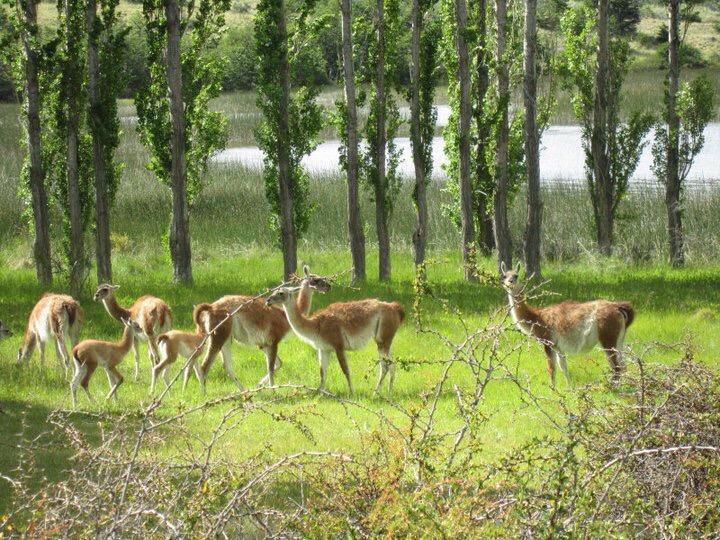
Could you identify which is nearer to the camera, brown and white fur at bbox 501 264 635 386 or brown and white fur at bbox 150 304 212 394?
brown and white fur at bbox 501 264 635 386

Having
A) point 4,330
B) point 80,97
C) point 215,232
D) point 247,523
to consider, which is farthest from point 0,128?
point 247,523

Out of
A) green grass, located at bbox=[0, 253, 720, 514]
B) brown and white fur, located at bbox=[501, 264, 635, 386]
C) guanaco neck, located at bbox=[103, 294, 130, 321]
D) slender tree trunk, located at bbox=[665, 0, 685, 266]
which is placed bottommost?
green grass, located at bbox=[0, 253, 720, 514]

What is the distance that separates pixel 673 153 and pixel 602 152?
1829 millimetres

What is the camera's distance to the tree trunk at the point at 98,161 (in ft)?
89.0

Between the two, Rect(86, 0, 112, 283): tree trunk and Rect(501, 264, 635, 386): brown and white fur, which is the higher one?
Rect(86, 0, 112, 283): tree trunk

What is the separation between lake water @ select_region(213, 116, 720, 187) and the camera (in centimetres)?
4569

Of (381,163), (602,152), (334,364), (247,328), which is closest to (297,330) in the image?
(247,328)

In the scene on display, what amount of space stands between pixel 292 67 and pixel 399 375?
1207 centimetres

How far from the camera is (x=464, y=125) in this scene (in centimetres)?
2708

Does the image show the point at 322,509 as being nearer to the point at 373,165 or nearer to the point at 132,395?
the point at 132,395

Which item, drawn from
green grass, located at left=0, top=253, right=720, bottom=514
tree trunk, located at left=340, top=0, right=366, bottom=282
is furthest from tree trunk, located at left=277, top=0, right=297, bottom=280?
tree trunk, located at left=340, top=0, right=366, bottom=282

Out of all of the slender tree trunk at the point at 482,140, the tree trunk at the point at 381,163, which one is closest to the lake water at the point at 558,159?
the slender tree trunk at the point at 482,140

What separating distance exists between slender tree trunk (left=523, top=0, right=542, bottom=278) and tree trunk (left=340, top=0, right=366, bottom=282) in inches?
152

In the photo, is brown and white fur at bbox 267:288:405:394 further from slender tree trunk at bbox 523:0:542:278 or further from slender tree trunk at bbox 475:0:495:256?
slender tree trunk at bbox 475:0:495:256
